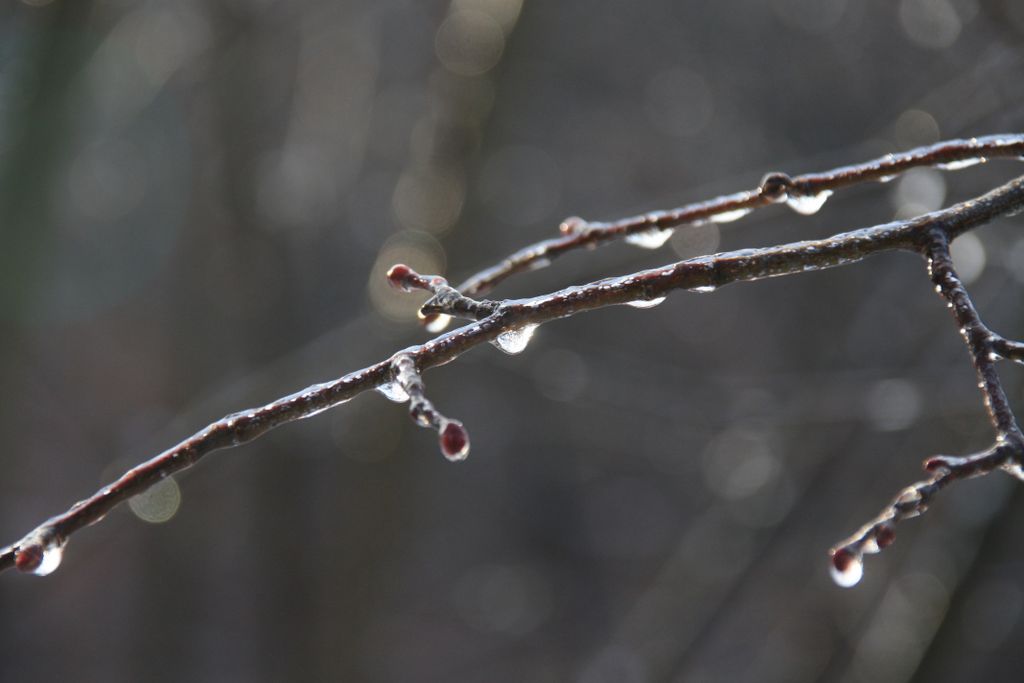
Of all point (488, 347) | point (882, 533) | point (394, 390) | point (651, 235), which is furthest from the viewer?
point (488, 347)

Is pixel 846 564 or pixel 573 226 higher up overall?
pixel 573 226

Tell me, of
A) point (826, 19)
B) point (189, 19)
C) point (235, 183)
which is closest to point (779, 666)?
point (235, 183)

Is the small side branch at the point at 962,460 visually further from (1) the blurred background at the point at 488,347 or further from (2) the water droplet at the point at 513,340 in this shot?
(1) the blurred background at the point at 488,347

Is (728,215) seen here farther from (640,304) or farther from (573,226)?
(640,304)

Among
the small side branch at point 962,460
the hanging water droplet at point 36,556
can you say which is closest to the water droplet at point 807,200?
the small side branch at point 962,460

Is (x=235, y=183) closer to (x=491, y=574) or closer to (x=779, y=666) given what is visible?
(x=779, y=666)

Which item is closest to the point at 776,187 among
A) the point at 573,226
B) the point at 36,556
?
the point at 573,226

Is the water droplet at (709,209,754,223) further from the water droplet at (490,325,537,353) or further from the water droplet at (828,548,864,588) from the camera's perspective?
the water droplet at (828,548,864,588)
